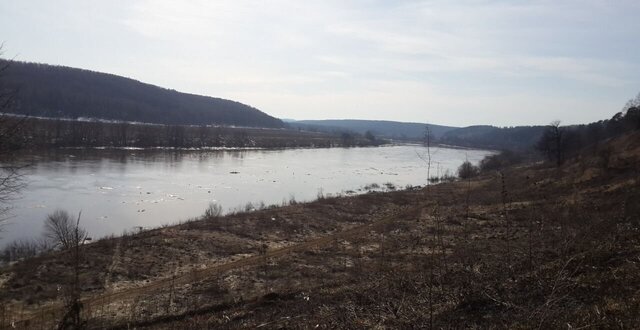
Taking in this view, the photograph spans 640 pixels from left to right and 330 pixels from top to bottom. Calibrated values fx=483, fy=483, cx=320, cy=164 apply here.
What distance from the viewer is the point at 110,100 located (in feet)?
457

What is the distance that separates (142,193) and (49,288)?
21.1 m

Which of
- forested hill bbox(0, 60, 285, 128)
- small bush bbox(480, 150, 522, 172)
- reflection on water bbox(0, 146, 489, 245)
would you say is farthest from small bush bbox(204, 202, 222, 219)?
forested hill bbox(0, 60, 285, 128)

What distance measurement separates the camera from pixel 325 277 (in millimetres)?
13680

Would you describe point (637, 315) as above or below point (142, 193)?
above

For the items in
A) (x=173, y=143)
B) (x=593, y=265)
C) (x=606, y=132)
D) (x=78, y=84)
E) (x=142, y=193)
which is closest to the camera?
(x=593, y=265)

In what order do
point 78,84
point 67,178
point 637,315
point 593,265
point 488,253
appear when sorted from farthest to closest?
1. point 78,84
2. point 67,178
3. point 488,253
4. point 593,265
5. point 637,315

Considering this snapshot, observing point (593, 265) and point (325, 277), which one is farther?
point (325, 277)

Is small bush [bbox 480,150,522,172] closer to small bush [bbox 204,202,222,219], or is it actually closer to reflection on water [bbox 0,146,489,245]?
reflection on water [bbox 0,146,489,245]

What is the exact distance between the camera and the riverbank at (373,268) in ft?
20.6

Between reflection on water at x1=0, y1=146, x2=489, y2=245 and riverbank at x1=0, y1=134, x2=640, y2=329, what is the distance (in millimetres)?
4207

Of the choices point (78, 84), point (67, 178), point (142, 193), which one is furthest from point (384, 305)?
point (78, 84)

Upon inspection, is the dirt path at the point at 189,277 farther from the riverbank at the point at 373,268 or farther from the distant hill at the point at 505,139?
the distant hill at the point at 505,139

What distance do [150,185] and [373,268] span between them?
101 ft

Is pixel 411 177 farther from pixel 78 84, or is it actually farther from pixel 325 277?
pixel 78 84
